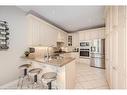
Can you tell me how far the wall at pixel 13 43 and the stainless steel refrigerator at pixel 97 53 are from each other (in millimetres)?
3500

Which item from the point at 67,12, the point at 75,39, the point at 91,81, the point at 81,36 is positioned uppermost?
the point at 67,12

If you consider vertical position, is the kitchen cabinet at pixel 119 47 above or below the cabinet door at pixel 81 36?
below

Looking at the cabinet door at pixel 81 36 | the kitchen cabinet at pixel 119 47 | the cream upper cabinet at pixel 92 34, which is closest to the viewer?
the kitchen cabinet at pixel 119 47

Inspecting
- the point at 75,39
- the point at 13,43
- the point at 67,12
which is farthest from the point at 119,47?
the point at 75,39

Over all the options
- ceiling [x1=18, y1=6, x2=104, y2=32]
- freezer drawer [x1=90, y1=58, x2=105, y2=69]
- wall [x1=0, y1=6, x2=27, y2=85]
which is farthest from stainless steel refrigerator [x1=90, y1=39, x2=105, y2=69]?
wall [x1=0, y1=6, x2=27, y2=85]

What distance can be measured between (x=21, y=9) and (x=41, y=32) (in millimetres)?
1101

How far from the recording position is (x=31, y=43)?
3648mm

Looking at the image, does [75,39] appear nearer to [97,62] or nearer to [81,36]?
[81,36]

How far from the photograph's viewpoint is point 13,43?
3.15 meters

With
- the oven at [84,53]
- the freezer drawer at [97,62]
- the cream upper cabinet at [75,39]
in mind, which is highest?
the cream upper cabinet at [75,39]

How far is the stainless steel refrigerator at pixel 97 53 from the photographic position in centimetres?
489

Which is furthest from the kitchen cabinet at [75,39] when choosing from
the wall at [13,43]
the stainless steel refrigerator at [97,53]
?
the wall at [13,43]

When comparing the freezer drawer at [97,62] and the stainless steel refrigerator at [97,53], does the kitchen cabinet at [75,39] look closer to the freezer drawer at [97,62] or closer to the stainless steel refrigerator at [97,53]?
the stainless steel refrigerator at [97,53]

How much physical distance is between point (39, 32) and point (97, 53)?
3.11 metres
